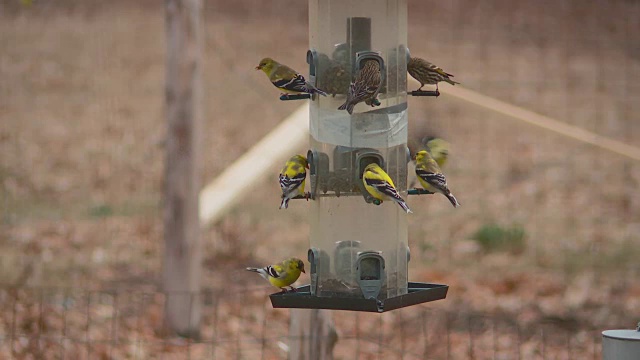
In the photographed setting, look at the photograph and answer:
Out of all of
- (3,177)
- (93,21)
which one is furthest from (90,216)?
(93,21)

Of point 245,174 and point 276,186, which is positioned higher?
point 276,186

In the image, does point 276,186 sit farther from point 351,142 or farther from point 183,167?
point 351,142

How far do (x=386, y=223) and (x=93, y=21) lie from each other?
14.8 metres

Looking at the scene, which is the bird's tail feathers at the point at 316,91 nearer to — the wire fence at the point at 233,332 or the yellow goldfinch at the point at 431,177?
the yellow goldfinch at the point at 431,177

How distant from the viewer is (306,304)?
13.3ft

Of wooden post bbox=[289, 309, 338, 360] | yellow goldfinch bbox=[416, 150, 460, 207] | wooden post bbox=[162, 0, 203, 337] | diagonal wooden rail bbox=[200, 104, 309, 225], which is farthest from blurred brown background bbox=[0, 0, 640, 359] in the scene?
yellow goldfinch bbox=[416, 150, 460, 207]

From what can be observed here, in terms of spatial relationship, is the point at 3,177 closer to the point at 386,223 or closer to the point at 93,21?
the point at 93,21

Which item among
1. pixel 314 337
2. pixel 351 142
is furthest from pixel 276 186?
Answer: pixel 351 142

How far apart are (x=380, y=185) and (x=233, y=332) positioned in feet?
13.4

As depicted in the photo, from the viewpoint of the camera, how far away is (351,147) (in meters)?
4.33

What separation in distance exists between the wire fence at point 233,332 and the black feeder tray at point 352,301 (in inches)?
102

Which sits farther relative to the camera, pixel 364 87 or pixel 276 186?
pixel 276 186

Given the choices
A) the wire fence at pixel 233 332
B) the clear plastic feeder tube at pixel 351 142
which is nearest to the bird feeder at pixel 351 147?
the clear plastic feeder tube at pixel 351 142

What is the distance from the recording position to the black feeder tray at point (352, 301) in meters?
3.94
